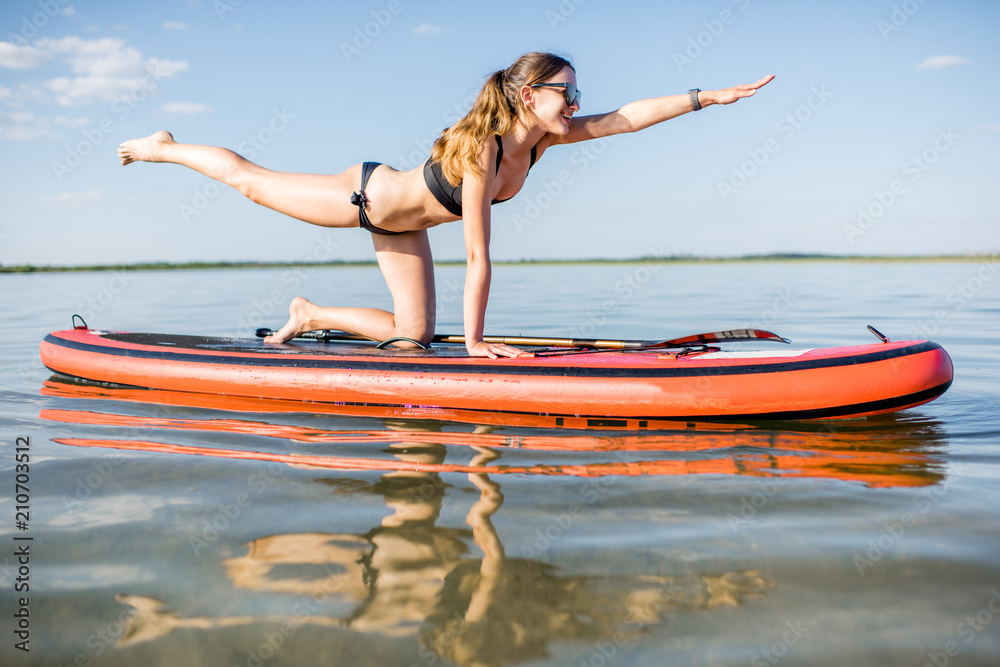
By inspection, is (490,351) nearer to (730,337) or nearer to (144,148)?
(730,337)

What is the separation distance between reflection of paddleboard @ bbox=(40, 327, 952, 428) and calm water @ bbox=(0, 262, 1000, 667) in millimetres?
166

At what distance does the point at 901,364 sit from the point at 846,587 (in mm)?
1844

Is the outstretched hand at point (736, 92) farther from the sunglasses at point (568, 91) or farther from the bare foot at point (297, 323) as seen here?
the bare foot at point (297, 323)

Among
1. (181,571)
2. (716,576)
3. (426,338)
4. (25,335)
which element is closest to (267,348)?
(426,338)

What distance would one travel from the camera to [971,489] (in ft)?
8.20

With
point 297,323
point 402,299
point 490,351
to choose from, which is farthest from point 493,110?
point 297,323

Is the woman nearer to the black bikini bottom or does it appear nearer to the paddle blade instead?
the black bikini bottom

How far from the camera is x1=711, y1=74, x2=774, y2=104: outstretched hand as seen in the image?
3.64 m

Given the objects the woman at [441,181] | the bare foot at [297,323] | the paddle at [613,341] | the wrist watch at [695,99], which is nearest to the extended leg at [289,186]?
the woman at [441,181]

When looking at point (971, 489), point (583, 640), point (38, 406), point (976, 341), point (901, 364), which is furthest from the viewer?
point (976, 341)

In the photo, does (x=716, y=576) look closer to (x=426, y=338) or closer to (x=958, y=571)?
(x=958, y=571)

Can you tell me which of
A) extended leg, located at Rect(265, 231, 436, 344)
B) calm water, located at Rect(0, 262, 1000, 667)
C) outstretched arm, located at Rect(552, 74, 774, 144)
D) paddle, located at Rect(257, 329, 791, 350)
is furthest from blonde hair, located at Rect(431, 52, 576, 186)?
calm water, located at Rect(0, 262, 1000, 667)

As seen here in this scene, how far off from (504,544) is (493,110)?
240 centimetres

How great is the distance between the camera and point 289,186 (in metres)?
4.22
